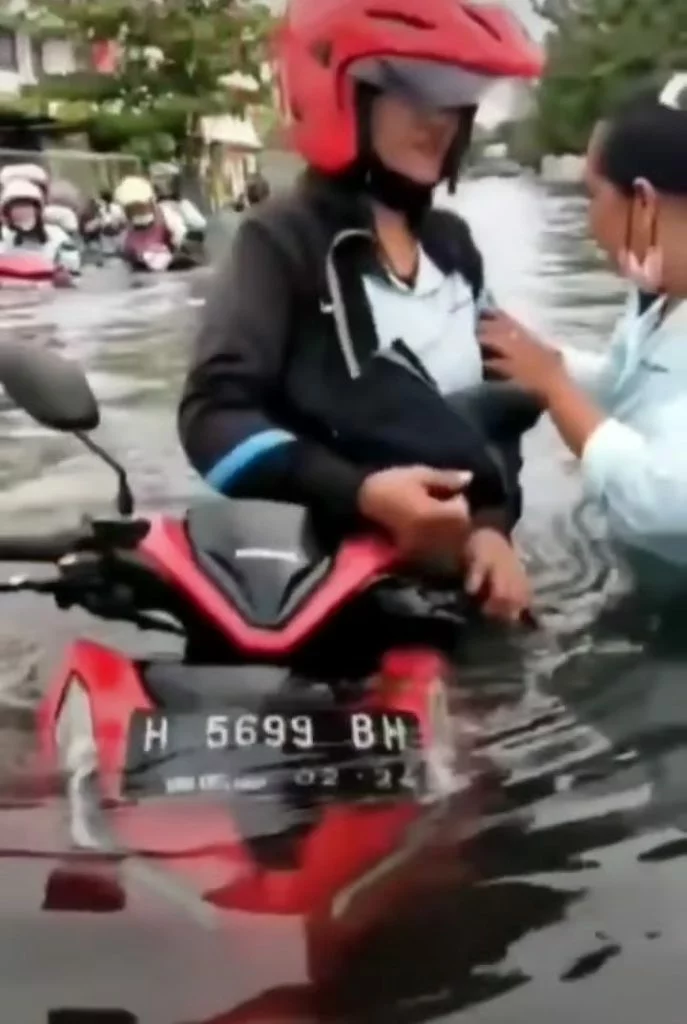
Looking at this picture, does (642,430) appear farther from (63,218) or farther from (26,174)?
(63,218)

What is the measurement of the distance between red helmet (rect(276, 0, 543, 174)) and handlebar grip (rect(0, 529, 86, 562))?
9.5 inches

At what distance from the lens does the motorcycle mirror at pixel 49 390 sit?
3.11 feet

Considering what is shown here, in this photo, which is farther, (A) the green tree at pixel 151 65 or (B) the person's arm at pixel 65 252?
(B) the person's arm at pixel 65 252

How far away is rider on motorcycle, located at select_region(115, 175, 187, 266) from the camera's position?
5.06 ft

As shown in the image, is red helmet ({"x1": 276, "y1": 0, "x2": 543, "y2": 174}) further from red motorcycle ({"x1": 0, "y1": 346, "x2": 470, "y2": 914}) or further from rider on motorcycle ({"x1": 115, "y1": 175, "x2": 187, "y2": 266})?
rider on motorcycle ({"x1": 115, "y1": 175, "x2": 187, "y2": 266})

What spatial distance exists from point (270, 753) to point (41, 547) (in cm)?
16

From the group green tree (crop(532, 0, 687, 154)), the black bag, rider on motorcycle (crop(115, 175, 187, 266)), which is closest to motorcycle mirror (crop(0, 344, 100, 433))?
the black bag

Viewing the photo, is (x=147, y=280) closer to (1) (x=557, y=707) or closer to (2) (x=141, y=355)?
(2) (x=141, y=355)

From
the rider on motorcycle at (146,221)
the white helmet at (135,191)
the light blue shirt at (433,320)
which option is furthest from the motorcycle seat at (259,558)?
the white helmet at (135,191)

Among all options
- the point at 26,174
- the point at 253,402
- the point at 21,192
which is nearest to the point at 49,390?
the point at 253,402

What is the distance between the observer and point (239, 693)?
0.93 metres

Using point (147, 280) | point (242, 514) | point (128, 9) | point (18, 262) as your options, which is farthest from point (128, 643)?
point (18, 262)

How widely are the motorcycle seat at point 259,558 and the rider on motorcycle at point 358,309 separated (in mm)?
22

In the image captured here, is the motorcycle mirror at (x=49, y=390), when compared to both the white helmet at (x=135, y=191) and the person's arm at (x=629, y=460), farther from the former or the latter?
the white helmet at (x=135, y=191)
